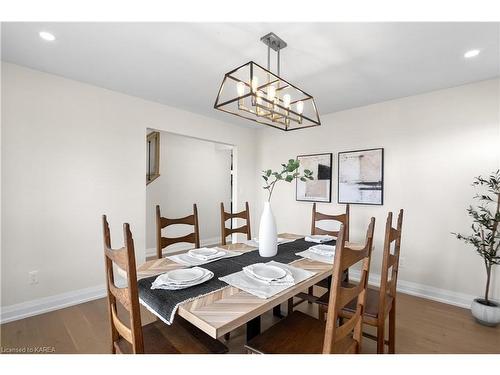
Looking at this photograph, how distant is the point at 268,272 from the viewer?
1458mm

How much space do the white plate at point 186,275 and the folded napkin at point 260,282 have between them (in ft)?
0.45

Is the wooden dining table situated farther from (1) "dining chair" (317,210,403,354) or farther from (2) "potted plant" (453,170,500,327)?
(2) "potted plant" (453,170,500,327)

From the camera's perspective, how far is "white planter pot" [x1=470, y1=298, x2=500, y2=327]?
2.19 m

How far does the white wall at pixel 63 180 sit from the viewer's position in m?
2.28

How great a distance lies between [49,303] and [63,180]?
4.09 feet

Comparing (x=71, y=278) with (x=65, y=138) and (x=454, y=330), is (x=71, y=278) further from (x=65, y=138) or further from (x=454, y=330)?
(x=454, y=330)

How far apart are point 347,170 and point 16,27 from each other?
A: 3.63 metres

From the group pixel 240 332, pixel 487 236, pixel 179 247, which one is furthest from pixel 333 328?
pixel 179 247

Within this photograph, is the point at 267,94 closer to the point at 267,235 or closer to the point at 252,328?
the point at 267,235

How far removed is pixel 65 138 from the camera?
8.43 ft

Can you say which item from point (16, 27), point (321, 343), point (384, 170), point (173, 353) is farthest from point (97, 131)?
point (384, 170)

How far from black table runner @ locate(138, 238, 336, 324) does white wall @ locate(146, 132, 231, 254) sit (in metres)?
3.36

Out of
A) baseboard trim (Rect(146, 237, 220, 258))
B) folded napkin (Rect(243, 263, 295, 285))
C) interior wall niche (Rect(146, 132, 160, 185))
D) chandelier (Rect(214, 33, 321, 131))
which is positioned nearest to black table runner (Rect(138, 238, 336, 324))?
folded napkin (Rect(243, 263, 295, 285))

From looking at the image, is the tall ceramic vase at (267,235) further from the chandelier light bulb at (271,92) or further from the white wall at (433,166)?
the white wall at (433,166)
